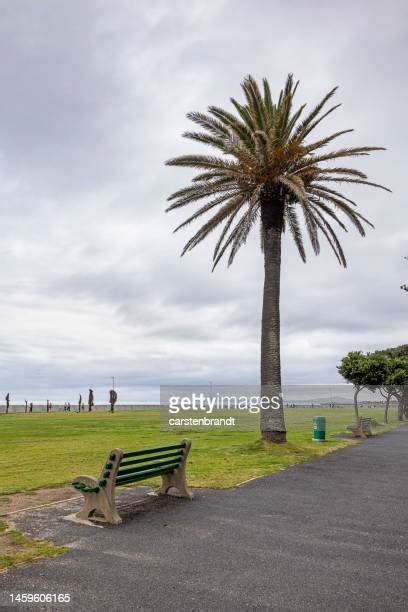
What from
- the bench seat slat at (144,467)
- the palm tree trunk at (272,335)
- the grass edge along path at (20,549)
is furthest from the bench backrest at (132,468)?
the palm tree trunk at (272,335)

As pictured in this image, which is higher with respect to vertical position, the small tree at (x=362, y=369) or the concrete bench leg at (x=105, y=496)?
the small tree at (x=362, y=369)

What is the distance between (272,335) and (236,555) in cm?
1180

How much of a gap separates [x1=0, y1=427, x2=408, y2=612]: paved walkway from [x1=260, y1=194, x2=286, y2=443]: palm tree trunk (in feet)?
24.0

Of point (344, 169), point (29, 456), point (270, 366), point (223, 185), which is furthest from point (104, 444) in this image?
point (344, 169)

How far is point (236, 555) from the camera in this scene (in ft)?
19.0

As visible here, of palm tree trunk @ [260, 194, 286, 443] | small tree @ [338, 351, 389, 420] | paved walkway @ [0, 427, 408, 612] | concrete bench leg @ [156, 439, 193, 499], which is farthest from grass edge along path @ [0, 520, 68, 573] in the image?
small tree @ [338, 351, 389, 420]

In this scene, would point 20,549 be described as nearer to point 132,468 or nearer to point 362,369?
point 132,468

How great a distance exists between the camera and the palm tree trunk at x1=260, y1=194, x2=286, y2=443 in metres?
16.9

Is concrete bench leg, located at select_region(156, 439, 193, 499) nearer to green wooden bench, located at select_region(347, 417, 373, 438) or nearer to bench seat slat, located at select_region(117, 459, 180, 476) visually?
bench seat slat, located at select_region(117, 459, 180, 476)

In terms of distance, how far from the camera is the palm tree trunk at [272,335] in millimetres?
16906

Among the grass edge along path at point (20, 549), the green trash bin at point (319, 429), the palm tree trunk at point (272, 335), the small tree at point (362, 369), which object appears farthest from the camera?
the small tree at point (362, 369)

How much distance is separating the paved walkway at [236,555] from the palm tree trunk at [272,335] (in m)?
7.33

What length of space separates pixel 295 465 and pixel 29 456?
8667mm

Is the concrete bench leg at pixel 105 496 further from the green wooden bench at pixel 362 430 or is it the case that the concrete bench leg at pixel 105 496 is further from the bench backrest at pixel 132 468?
the green wooden bench at pixel 362 430
